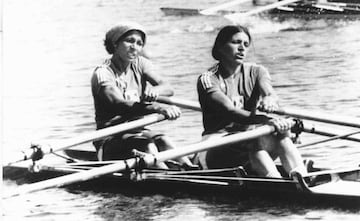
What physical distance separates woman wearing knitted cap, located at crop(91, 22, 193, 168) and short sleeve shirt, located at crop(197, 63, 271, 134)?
0.49ft

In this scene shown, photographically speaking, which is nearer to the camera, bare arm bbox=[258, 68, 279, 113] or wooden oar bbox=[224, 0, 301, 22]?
bare arm bbox=[258, 68, 279, 113]

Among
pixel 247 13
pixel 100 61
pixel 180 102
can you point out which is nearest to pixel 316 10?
pixel 247 13

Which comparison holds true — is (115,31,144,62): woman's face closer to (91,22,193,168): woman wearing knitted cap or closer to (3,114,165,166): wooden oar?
(91,22,193,168): woman wearing knitted cap

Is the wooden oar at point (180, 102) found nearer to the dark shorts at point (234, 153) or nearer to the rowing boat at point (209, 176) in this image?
the rowing boat at point (209, 176)

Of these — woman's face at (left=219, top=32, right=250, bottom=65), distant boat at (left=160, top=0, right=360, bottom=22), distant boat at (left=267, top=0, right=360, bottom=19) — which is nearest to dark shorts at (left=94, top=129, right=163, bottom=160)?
woman's face at (left=219, top=32, right=250, bottom=65)

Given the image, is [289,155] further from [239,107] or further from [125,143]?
[125,143]

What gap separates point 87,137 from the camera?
2.51 meters

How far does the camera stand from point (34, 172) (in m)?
2.68

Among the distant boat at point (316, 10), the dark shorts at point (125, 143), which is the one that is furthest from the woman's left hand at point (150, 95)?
the distant boat at point (316, 10)

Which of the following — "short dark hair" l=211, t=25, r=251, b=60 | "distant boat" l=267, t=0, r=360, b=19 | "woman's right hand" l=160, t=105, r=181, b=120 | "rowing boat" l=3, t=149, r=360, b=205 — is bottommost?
"rowing boat" l=3, t=149, r=360, b=205

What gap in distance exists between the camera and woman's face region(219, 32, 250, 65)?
241 centimetres

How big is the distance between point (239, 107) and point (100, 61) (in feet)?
3.45

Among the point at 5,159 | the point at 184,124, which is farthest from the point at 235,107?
the point at 184,124

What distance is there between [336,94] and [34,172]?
129cm
